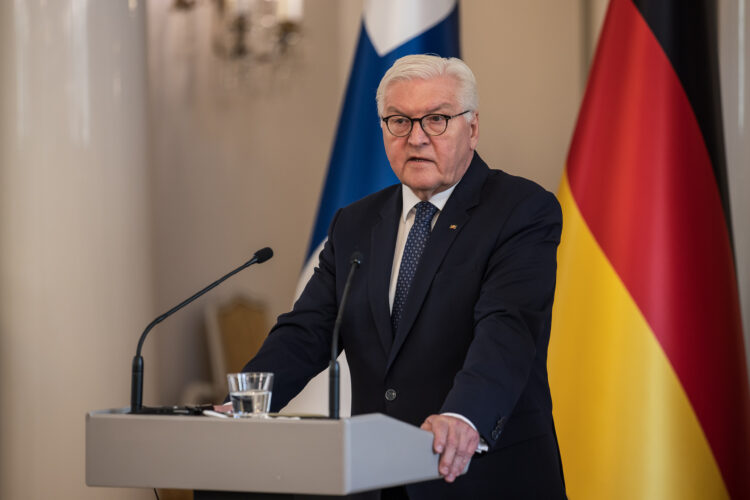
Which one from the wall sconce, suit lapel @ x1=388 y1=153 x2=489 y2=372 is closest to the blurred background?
the wall sconce

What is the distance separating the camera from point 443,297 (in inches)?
77.3

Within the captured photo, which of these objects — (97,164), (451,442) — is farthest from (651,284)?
(97,164)

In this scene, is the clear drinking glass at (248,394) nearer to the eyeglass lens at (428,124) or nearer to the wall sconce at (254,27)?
the eyeglass lens at (428,124)

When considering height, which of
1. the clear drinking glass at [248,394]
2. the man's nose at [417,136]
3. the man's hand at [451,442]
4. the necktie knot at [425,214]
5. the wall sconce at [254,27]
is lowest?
the man's hand at [451,442]

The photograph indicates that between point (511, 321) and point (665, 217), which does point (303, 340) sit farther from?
point (665, 217)

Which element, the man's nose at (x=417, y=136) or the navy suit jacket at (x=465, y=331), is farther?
the man's nose at (x=417, y=136)

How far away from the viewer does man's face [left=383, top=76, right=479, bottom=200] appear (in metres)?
2.05

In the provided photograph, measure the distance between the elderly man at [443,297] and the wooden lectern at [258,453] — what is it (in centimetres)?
44

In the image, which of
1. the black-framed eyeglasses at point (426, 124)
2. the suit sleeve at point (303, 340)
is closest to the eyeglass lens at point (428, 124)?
the black-framed eyeglasses at point (426, 124)

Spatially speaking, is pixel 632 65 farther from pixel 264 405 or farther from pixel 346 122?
pixel 264 405

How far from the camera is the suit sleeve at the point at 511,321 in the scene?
65.6 inches

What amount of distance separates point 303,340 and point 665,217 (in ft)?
5.06

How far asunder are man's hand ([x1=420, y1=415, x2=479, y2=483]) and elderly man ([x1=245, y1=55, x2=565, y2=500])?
0.76 feet

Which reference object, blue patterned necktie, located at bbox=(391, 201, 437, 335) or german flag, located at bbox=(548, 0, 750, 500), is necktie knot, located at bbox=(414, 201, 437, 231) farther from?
german flag, located at bbox=(548, 0, 750, 500)
